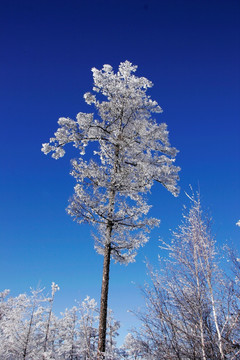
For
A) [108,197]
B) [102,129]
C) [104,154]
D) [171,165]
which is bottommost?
[108,197]

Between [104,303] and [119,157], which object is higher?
[119,157]

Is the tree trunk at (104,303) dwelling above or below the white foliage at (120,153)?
below

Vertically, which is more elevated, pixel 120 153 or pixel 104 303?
pixel 120 153

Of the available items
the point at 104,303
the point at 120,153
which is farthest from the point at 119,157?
the point at 104,303

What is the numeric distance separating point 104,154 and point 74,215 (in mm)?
2972

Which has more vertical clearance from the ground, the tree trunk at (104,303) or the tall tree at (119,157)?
the tall tree at (119,157)

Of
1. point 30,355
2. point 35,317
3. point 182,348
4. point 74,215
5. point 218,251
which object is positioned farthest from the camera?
point 35,317

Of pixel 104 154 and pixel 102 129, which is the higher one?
pixel 102 129

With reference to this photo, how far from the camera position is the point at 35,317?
65.1ft

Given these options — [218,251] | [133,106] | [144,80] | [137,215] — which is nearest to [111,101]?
[133,106]

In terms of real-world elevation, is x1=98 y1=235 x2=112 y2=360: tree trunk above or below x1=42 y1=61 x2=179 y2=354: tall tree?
below

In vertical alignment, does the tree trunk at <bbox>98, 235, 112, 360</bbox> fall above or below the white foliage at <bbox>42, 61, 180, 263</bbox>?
below

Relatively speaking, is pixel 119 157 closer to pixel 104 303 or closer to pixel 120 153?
pixel 120 153

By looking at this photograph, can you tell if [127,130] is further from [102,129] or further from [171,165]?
[171,165]
